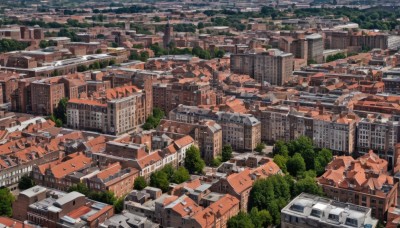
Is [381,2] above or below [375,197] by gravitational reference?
above

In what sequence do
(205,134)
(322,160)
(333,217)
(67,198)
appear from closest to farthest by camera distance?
(333,217)
(67,198)
(322,160)
(205,134)

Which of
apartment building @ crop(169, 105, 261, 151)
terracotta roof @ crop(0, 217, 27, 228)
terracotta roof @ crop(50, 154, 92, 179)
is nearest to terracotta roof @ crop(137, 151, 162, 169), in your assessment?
terracotta roof @ crop(50, 154, 92, 179)

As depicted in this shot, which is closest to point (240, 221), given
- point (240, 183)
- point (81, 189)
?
point (240, 183)

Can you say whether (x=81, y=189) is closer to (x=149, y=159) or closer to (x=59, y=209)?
(x=59, y=209)

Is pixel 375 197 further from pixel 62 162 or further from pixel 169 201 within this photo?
pixel 62 162

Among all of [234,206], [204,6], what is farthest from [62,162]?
[204,6]

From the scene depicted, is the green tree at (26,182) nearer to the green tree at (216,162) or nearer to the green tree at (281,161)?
the green tree at (216,162)
